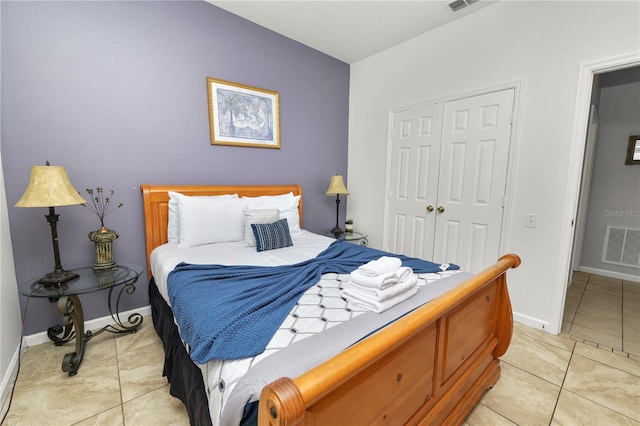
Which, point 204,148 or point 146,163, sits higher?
point 204,148

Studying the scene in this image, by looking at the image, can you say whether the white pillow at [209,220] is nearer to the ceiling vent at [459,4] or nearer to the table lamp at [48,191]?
the table lamp at [48,191]

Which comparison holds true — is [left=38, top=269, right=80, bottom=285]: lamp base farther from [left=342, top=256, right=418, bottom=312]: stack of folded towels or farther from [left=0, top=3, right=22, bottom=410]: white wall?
[left=342, top=256, right=418, bottom=312]: stack of folded towels

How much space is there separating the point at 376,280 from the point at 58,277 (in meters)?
2.00

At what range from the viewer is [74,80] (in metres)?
2.03

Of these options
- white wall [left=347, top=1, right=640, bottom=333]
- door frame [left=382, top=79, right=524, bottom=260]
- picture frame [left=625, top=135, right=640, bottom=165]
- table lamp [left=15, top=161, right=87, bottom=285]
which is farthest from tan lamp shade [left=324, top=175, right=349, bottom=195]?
picture frame [left=625, top=135, right=640, bottom=165]

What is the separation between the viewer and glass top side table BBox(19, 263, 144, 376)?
1.68 m

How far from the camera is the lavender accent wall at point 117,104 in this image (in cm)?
190

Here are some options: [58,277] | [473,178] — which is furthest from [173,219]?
[473,178]

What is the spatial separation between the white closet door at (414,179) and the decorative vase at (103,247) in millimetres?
2834

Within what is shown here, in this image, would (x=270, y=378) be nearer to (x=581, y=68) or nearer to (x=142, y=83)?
(x=142, y=83)

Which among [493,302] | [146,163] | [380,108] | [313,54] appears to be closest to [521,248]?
[493,302]

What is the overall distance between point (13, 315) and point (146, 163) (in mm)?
1359

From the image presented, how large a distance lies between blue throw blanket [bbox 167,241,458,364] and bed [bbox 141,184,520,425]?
11cm

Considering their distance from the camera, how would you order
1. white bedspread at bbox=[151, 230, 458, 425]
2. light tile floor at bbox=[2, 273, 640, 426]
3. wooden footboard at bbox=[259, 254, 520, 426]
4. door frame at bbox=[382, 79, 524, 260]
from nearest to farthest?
wooden footboard at bbox=[259, 254, 520, 426], white bedspread at bbox=[151, 230, 458, 425], light tile floor at bbox=[2, 273, 640, 426], door frame at bbox=[382, 79, 524, 260]
